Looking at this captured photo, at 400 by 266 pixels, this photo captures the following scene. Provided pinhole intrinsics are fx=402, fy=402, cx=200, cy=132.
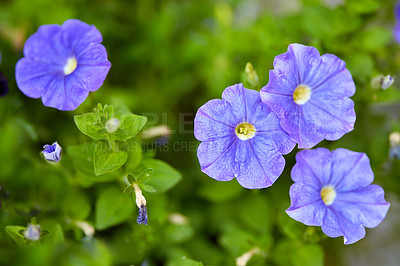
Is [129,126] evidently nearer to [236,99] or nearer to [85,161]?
[85,161]

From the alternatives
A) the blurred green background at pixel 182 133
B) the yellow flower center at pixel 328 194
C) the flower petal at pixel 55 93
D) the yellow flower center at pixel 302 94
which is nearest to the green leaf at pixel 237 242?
the blurred green background at pixel 182 133

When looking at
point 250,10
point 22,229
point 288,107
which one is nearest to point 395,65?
point 288,107

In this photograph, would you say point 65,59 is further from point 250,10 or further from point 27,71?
point 250,10

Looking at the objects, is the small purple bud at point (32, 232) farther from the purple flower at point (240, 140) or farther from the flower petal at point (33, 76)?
the purple flower at point (240, 140)

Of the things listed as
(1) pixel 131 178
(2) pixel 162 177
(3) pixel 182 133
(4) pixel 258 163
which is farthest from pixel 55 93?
(3) pixel 182 133

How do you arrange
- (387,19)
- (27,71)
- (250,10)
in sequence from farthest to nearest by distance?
(250,10) → (387,19) → (27,71)

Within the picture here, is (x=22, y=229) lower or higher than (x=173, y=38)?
lower

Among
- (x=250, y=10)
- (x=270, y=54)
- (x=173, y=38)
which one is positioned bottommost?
(x=270, y=54)
